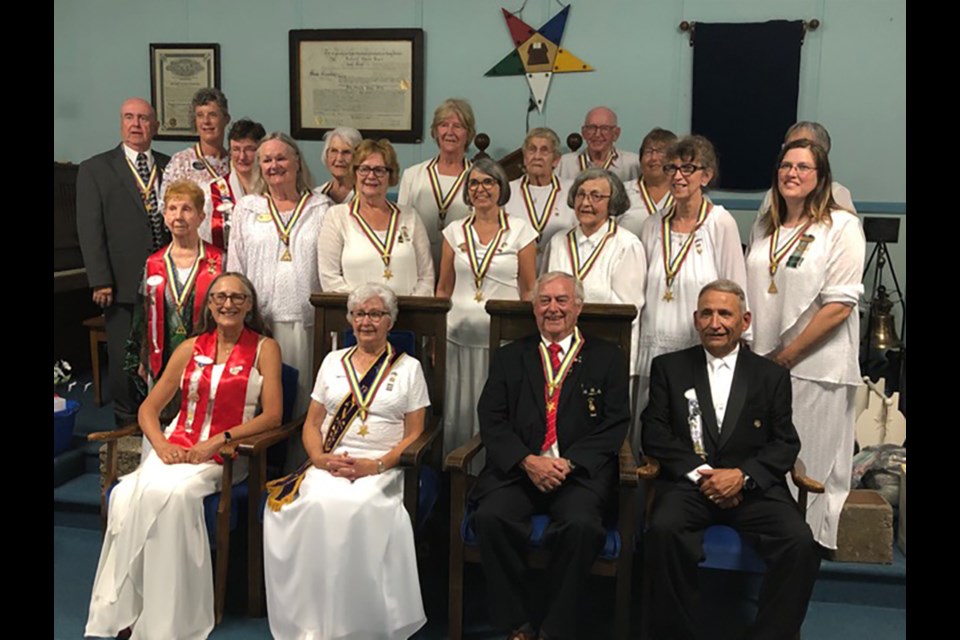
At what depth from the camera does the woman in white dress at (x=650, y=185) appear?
4.25 meters

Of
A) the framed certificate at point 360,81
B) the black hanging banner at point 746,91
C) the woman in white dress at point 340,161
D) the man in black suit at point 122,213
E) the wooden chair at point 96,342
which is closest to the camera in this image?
the woman in white dress at point 340,161

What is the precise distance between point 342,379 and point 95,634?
→ 1.30 m

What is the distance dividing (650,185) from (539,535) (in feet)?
6.75

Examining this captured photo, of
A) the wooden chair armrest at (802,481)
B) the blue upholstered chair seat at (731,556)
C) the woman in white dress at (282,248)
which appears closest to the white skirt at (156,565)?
the woman in white dress at (282,248)

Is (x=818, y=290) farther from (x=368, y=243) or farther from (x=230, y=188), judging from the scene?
(x=230, y=188)

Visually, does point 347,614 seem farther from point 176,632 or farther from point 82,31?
point 82,31

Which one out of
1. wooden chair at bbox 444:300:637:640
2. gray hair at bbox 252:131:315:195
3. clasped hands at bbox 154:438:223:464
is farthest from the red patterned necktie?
gray hair at bbox 252:131:315:195

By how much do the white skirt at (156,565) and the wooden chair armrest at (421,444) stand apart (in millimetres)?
795

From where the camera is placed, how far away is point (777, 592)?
294cm

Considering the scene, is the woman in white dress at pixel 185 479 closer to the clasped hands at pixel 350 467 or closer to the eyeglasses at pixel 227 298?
the eyeglasses at pixel 227 298

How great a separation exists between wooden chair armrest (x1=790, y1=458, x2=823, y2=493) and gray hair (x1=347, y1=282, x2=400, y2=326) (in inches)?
63.4

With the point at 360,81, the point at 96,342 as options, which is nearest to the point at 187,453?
the point at 96,342

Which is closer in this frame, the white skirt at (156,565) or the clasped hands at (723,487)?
the clasped hands at (723,487)

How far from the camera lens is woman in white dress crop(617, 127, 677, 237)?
13.9ft
